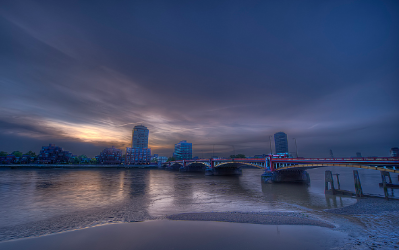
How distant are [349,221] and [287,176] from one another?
39587 mm

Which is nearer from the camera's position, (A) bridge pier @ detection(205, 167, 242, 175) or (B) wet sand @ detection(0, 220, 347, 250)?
(B) wet sand @ detection(0, 220, 347, 250)

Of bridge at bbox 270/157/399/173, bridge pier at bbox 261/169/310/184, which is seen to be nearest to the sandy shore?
bridge at bbox 270/157/399/173

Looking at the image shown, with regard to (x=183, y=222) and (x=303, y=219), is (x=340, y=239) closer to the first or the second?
(x=303, y=219)

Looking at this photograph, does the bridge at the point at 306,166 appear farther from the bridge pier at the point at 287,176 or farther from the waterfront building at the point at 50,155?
the waterfront building at the point at 50,155

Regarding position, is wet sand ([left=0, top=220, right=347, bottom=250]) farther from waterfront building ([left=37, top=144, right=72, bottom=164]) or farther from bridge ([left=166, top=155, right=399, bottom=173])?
waterfront building ([left=37, top=144, right=72, bottom=164])

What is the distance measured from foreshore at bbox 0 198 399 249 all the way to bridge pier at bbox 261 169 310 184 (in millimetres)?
30505

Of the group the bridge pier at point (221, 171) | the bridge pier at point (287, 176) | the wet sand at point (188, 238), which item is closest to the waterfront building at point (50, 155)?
the bridge pier at point (221, 171)

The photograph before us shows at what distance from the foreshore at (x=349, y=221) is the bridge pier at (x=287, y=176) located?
30505 millimetres

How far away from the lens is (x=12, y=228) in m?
15.6

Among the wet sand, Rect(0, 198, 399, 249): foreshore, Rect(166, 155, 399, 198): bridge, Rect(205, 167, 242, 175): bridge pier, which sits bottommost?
Rect(205, 167, 242, 175): bridge pier

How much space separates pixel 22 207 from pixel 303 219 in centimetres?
3743

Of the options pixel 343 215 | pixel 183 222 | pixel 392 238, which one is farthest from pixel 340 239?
pixel 183 222

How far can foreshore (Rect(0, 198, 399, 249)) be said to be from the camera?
12497 millimetres

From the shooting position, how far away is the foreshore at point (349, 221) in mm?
12497
